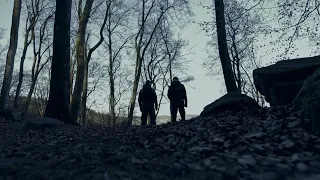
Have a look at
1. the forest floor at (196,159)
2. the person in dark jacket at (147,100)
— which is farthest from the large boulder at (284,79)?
the person in dark jacket at (147,100)

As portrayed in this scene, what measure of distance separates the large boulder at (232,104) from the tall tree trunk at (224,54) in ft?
3.88

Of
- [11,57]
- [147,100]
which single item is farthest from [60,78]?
[11,57]

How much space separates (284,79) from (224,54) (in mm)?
2745

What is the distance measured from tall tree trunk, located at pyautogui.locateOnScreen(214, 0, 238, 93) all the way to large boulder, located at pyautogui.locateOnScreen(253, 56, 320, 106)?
1656 millimetres

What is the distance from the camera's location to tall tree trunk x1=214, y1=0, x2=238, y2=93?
9.45m

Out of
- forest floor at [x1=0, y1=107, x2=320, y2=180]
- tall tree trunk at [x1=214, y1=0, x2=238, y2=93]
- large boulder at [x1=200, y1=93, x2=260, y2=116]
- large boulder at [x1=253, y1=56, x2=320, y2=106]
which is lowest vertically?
forest floor at [x1=0, y1=107, x2=320, y2=180]

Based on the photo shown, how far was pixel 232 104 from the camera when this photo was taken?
798 cm

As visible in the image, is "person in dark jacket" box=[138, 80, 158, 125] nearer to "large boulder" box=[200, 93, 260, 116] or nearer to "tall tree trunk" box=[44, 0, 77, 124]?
"large boulder" box=[200, 93, 260, 116]

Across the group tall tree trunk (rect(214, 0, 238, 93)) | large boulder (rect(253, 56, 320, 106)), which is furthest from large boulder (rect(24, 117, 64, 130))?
large boulder (rect(253, 56, 320, 106))

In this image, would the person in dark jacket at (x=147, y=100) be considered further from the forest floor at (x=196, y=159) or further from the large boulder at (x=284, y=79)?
the forest floor at (x=196, y=159)

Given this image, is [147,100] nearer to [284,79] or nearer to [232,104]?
[232,104]

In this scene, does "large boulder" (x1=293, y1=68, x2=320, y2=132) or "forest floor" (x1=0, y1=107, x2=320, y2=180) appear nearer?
"forest floor" (x1=0, y1=107, x2=320, y2=180)

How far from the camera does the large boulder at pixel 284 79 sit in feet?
23.0

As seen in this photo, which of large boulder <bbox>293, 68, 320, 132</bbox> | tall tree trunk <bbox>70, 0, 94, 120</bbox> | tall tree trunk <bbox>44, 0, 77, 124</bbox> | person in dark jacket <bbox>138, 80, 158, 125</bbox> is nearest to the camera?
large boulder <bbox>293, 68, 320, 132</bbox>
